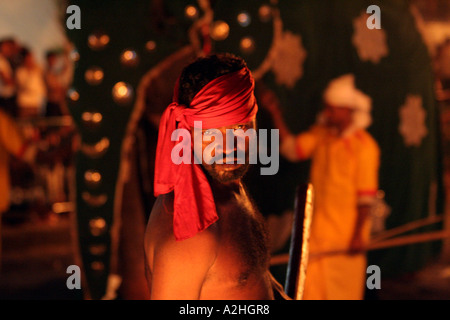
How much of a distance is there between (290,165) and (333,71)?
1.48 ft

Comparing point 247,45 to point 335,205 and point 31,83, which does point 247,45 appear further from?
point 31,83

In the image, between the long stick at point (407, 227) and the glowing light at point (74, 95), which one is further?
the long stick at point (407, 227)

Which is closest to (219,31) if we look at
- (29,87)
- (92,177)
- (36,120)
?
(92,177)

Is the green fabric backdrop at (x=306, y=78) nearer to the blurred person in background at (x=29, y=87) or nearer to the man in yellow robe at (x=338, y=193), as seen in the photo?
the man in yellow robe at (x=338, y=193)

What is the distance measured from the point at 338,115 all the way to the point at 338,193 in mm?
343

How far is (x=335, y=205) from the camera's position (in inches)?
95.6

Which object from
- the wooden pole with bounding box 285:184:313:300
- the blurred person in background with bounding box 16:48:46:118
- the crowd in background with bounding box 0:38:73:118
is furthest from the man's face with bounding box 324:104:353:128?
the blurred person in background with bounding box 16:48:46:118

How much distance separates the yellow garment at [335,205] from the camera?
2.41 metres

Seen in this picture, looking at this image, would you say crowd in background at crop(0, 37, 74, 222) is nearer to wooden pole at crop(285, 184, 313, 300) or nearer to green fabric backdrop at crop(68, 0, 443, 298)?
green fabric backdrop at crop(68, 0, 443, 298)

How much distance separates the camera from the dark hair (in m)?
0.88

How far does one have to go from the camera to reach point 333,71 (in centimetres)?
240

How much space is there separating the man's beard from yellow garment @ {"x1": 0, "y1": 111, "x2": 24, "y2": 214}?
256 centimetres

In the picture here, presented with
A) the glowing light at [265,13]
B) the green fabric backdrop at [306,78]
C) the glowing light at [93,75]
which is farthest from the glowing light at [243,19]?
the glowing light at [93,75]

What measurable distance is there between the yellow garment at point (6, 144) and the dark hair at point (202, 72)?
2536mm
